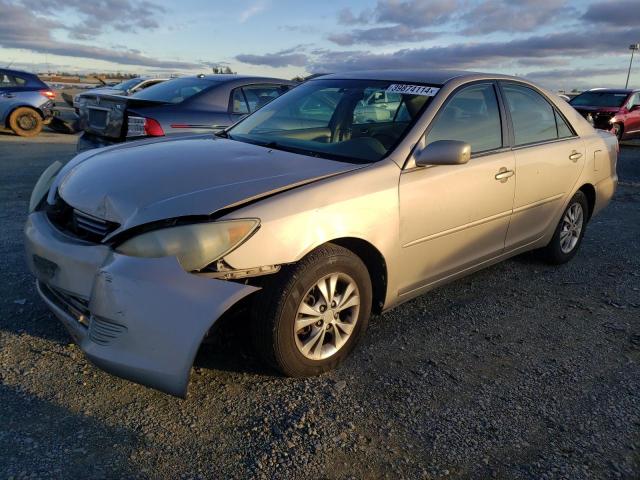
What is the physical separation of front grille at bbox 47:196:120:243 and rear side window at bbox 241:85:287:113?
4.08 metres

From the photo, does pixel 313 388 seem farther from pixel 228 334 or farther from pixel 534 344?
pixel 534 344

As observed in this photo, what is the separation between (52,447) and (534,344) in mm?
2743

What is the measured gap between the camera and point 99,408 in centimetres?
252

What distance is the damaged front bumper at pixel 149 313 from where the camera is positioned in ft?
7.37

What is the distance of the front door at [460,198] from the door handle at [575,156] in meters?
0.97

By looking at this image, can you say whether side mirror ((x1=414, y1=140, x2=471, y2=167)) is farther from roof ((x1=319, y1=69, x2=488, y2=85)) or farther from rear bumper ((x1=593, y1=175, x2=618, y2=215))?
rear bumper ((x1=593, y1=175, x2=618, y2=215))

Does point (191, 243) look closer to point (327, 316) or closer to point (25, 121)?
point (327, 316)

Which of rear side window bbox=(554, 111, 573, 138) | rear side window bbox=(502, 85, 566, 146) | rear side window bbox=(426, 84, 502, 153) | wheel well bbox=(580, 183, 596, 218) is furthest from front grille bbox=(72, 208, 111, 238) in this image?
wheel well bbox=(580, 183, 596, 218)

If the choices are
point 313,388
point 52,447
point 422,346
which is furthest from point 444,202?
point 52,447

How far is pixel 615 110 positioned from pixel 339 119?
46.8ft

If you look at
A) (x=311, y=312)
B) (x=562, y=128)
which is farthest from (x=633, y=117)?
(x=311, y=312)

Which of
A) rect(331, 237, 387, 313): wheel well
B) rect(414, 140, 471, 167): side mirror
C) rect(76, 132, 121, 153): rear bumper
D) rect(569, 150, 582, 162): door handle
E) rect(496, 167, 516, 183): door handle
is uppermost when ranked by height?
rect(569, 150, 582, 162): door handle

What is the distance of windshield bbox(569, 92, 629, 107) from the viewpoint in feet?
51.4

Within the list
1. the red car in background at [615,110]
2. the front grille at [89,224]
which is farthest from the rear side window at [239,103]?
the red car in background at [615,110]
